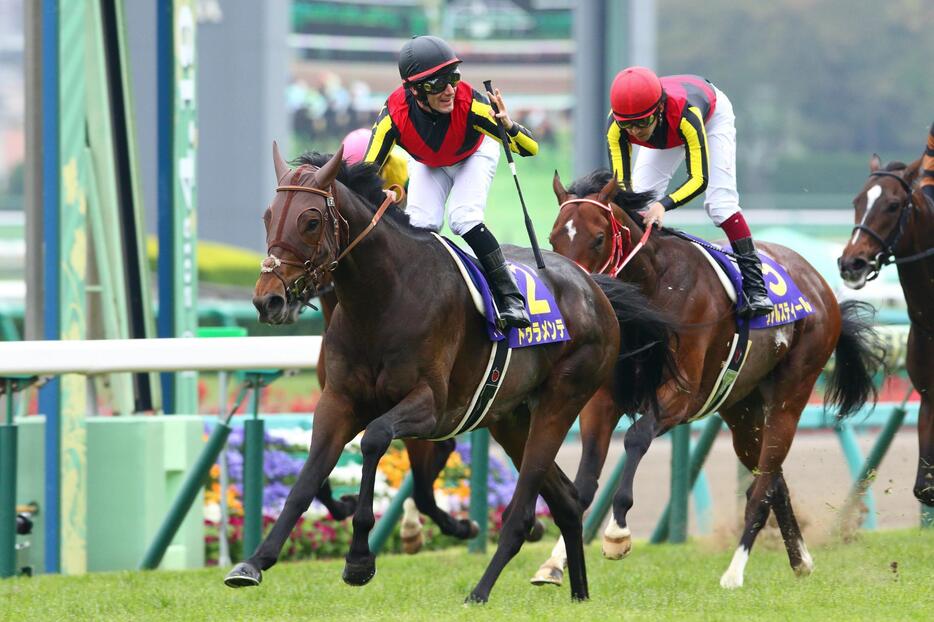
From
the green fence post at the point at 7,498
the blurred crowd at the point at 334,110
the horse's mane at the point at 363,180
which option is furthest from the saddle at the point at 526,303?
the blurred crowd at the point at 334,110

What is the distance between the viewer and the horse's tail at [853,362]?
805 centimetres

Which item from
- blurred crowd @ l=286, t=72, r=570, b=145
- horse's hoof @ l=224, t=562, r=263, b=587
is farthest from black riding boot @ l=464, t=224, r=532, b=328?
blurred crowd @ l=286, t=72, r=570, b=145

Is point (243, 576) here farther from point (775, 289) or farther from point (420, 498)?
point (775, 289)

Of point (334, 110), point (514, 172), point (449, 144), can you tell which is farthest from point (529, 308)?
point (334, 110)

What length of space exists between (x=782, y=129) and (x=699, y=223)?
2050 cm

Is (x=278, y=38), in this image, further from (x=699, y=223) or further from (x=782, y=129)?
(x=782, y=129)

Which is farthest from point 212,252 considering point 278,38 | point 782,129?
point 782,129

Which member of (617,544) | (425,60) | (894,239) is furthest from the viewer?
(894,239)

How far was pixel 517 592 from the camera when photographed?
6320 millimetres

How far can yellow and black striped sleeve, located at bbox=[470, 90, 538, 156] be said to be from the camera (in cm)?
595

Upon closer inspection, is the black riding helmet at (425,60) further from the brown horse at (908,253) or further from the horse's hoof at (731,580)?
the brown horse at (908,253)

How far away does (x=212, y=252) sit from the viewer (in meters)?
18.2

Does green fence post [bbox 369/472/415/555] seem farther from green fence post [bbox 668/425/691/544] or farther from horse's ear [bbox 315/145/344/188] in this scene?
horse's ear [bbox 315/145/344/188]

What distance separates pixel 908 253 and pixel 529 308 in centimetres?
259
